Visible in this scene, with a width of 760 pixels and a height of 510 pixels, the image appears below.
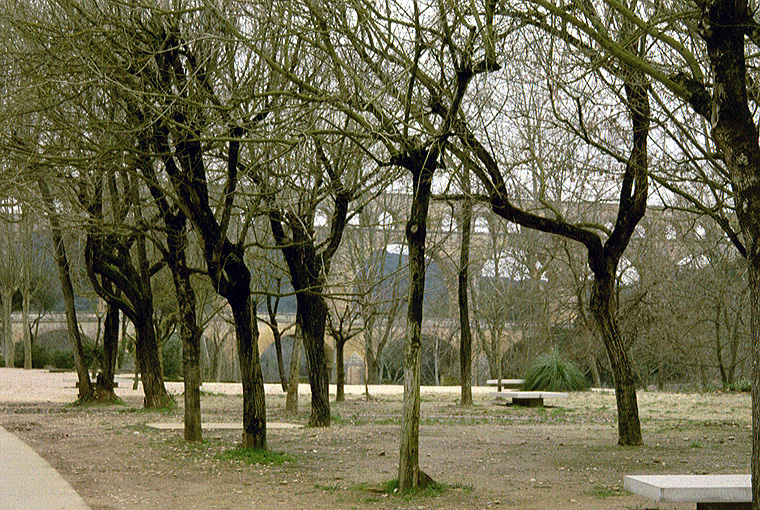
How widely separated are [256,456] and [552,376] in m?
19.2

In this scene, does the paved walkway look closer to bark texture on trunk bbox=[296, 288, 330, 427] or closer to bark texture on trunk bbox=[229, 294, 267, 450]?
bark texture on trunk bbox=[229, 294, 267, 450]

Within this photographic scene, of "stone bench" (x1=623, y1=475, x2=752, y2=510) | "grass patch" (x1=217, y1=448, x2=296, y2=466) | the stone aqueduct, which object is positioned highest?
the stone aqueduct

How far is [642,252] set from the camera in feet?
94.4

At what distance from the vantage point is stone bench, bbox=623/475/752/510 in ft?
20.4

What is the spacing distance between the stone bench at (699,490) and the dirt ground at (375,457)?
0.99 meters

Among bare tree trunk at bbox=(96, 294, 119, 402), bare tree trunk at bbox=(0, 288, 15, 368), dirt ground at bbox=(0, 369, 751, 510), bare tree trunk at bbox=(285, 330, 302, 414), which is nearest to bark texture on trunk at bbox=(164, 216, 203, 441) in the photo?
dirt ground at bbox=(0, 369, 751, 510)

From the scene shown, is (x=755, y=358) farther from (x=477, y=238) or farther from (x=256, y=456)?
(x=477, y=238)

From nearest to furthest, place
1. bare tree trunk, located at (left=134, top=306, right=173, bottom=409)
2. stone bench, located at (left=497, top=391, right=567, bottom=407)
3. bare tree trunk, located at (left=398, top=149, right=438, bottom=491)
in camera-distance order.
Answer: bare tree trunk, located at (left=398, top=149, right=438, bottom=491)
bare tree trunk, located at (left=134, top=306, right=173, bottom=409)
stone bench, located at (left=497, top=391, right=567, bottom=407)

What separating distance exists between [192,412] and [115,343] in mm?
9965

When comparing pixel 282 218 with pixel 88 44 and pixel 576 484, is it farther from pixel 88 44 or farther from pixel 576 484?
pixel 576 484

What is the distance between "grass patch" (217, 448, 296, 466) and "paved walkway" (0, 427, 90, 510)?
2209 millimetres

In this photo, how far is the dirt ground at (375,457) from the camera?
8367 mm

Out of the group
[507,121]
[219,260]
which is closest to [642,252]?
[507,121]

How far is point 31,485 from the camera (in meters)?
8.58
